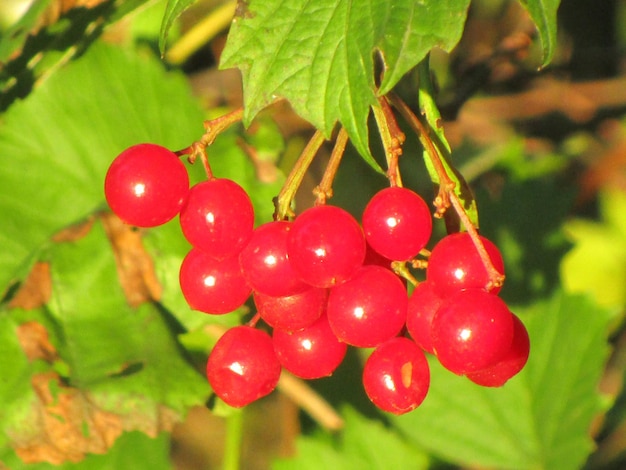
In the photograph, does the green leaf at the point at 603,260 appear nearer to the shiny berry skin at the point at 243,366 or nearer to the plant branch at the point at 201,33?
the plant branch at the point at 201,33

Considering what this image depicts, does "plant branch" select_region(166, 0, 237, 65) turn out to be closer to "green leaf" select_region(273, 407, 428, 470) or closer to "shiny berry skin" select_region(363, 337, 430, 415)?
"green leaf" select_region(273, 407, 428, 470)

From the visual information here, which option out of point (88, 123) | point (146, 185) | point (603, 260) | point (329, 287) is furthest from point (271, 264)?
point (603, 260)

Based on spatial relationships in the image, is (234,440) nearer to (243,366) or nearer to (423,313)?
(243,366)

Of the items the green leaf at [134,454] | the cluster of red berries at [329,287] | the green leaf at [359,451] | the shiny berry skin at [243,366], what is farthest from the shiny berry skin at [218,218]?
the green leaf at [359,451]

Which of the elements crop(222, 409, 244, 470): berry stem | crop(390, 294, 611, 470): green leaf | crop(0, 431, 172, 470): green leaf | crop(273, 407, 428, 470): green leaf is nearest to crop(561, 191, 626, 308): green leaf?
crop(390, 294, 611, 470): green leaf

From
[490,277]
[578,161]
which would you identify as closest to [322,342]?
[490,277]
